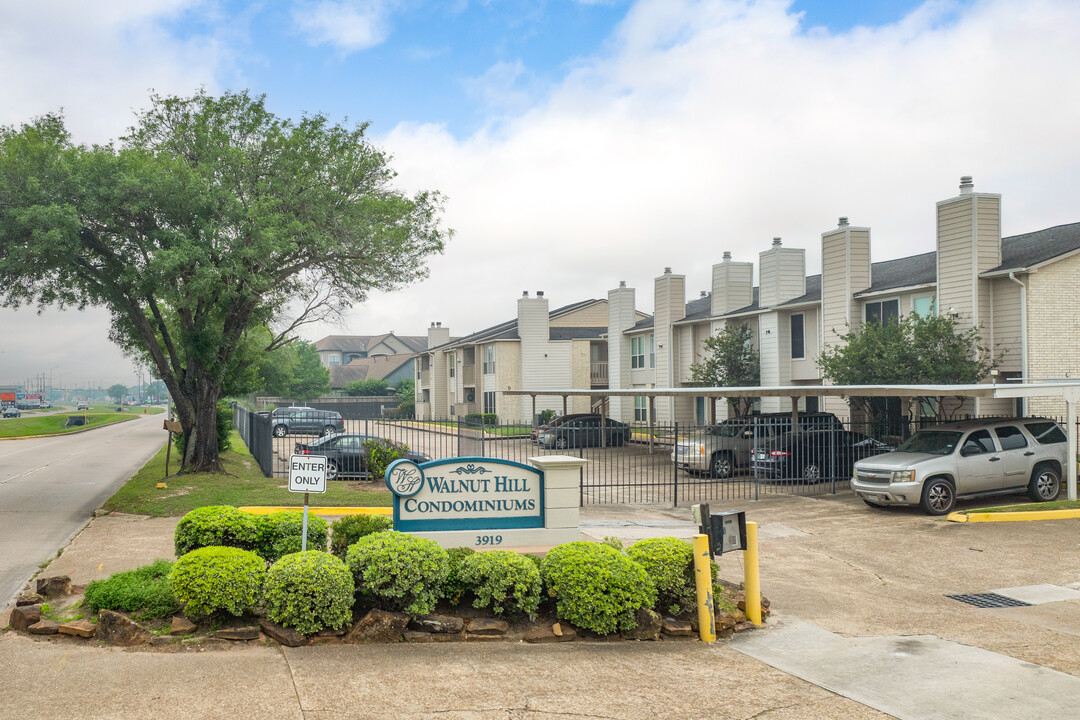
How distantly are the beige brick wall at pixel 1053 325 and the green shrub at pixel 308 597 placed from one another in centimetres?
2127

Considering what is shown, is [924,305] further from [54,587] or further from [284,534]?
[54,587]

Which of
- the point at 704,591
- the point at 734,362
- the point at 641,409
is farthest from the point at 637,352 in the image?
the point at 704,591

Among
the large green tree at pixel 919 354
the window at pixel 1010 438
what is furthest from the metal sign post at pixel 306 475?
the large green tree at pixel 919 354

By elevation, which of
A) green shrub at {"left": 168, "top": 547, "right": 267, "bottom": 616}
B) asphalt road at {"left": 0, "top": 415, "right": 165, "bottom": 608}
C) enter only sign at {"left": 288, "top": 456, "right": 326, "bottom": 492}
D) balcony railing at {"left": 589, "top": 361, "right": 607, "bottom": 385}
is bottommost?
asphalt road at {"left": 0, "top": 415, "right": 165, "bottom": 608}

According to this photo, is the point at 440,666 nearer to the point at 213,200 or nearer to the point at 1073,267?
the point at 213,200

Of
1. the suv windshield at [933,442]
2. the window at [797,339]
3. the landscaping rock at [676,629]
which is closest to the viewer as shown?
the landscaping rock at [676,629]

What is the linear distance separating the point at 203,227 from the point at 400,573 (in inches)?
537

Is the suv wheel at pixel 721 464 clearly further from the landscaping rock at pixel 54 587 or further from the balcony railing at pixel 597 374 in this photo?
the balcony railing at pixel 597 374

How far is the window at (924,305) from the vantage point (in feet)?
81.5

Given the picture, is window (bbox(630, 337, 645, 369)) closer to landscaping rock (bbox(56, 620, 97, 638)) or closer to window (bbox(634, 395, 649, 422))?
window (bbox(634, 395, 649, 422))

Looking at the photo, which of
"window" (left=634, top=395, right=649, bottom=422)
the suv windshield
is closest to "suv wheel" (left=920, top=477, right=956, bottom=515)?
the suv windshield

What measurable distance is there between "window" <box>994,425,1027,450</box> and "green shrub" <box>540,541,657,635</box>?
38.7ft

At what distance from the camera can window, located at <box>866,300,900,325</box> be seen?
26.4 metres

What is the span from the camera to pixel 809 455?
19.8m
